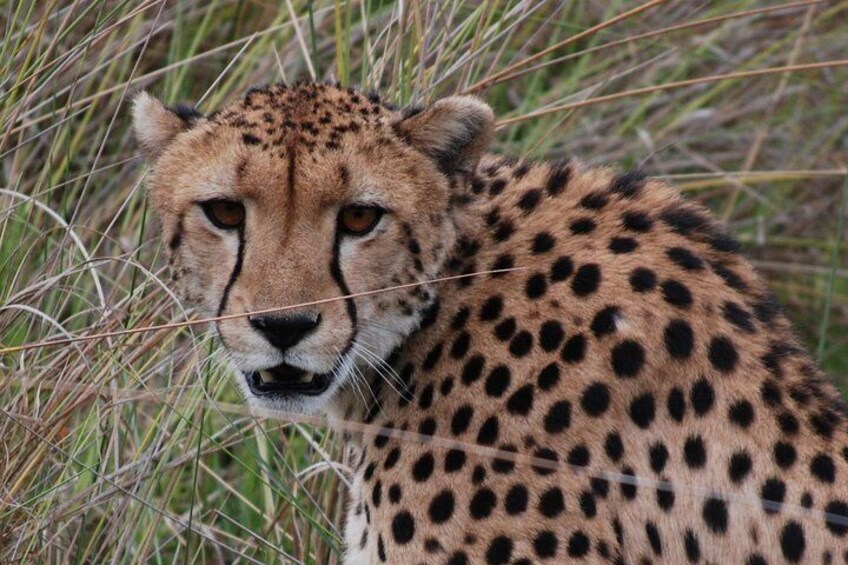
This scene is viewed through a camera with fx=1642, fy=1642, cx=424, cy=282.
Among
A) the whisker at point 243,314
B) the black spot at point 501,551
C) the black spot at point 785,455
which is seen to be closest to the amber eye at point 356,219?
the whisker at point 243,314

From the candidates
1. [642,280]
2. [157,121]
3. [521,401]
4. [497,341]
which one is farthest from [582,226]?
[157,121]

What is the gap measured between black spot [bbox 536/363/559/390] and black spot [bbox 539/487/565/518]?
8.8 inches

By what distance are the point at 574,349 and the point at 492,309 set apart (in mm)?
220

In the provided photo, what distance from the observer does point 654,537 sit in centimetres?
333

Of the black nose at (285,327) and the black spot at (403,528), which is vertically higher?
the black nose at (285,327)

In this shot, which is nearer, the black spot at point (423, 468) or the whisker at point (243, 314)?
the whisker at point (243, 314)

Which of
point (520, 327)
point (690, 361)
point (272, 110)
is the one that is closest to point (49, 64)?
point (272, 110)

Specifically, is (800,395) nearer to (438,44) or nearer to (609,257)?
(609,257)

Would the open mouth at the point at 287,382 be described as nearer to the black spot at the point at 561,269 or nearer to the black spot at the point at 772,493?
the black spot at the point at 561,269

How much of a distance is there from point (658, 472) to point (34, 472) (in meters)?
1.46

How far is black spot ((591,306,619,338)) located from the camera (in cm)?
338

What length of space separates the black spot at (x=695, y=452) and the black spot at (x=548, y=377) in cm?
29

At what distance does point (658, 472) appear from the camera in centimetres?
333

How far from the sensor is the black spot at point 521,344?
343 cm
